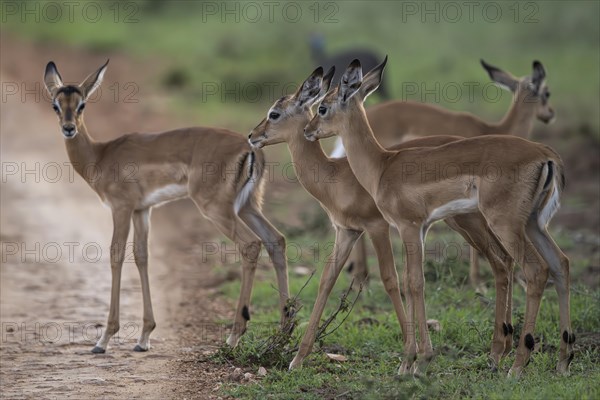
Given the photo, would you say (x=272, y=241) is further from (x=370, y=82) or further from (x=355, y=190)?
(x=370, y=82)

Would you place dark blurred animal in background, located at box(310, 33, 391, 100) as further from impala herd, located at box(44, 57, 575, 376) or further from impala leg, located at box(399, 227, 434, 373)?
impala leg, located at box(399, 227, 434, 373)

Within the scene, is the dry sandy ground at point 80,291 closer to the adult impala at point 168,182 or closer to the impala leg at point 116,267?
the impala leg at point 116,267

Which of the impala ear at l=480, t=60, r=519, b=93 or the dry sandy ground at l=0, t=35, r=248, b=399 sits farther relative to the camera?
the impala ear at l=480, t=60, r=519, b=93

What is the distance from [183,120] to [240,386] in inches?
447

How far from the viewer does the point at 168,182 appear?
7934mm

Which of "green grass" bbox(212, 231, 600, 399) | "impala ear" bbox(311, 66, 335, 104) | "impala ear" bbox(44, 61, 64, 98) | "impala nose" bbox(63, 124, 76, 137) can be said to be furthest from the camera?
"impala ear" bbox(44, 61, 64, 98)

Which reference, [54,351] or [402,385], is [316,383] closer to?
[402,385]

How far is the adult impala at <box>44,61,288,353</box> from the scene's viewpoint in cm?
762

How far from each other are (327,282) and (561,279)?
1536 millimetres

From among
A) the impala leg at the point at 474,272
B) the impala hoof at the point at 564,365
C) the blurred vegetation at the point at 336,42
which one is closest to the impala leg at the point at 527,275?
the impala hoof at the point at 564,365

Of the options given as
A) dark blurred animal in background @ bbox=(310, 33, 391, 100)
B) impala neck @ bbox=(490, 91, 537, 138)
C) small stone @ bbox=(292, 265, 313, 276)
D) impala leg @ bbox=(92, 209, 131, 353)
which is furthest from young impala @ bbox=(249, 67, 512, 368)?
dark blurred animal in background @ bbox=(310, 33, 391, 100)

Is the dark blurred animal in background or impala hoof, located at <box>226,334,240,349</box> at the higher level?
the dark blurred animal in background

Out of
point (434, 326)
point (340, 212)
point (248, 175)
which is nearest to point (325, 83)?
point (248, 175)

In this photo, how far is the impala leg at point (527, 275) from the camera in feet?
20.1
